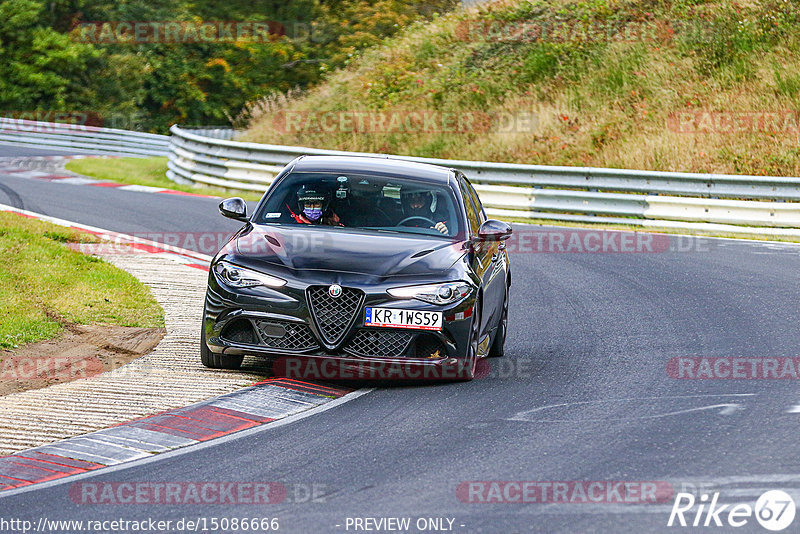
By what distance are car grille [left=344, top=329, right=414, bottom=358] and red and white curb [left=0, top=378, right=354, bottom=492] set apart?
0.33 meters

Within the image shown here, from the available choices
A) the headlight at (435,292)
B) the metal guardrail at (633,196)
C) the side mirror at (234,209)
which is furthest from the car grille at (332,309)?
the metal guardrail at (633,196)

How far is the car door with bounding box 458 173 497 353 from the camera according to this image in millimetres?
8923

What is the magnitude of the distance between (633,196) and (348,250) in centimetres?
1339

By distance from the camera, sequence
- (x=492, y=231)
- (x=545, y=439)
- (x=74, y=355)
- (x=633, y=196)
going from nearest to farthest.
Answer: (x=545, y=439)
(x=74, y=355)
(x=492, y=231)
(x=633, y=196)

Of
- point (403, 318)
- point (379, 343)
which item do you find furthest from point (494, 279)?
point (379, 343)

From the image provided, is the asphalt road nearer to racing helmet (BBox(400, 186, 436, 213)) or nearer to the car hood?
the car hood

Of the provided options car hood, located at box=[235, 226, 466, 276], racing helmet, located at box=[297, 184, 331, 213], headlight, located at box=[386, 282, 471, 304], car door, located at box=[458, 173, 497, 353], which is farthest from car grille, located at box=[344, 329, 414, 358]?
racing helmet, located at box=[297, 184, 331, 213]

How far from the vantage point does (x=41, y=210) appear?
19625mm

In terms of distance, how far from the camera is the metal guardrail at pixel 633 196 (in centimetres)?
1977

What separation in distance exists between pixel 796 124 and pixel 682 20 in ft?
26.0

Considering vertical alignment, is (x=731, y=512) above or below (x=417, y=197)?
below

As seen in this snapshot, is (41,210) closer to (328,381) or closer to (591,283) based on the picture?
(591,283)

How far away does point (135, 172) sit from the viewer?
3044 centimetres

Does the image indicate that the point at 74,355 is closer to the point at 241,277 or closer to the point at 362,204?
the point at 241,277
